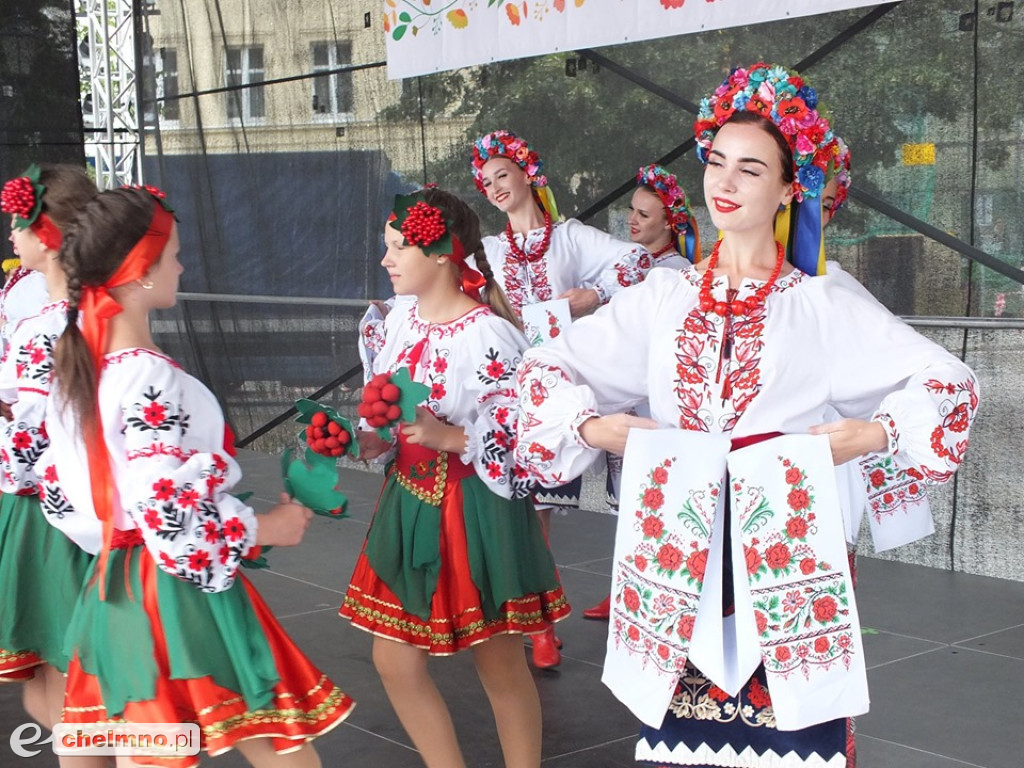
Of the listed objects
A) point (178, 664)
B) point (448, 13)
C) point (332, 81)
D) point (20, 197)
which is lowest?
point (178, 664)

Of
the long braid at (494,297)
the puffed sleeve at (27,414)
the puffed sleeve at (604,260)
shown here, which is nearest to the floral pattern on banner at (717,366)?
the long braid at (494,297)

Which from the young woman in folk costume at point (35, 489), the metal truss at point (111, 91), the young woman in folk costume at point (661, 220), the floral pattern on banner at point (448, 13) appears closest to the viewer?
the young woman in folk costume at point (35, 489)

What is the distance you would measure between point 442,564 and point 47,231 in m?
1.06

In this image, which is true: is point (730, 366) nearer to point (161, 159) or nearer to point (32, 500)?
point (32, 500)

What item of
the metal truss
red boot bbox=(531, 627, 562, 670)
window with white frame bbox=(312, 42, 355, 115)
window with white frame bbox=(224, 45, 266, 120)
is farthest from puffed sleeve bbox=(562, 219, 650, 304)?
the metal truss

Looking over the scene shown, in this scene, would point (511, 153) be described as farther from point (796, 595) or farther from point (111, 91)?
point (111, 91)

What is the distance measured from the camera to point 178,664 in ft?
6.17

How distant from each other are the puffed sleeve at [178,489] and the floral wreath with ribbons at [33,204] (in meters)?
0.94

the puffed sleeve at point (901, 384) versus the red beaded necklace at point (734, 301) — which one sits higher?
the red beaded necklace at point (734, 301)

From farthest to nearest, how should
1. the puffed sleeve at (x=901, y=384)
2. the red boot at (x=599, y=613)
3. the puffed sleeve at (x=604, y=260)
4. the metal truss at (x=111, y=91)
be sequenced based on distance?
the metal truss at (x=111, y=91), the puffed sleeve at (x=604, y=260), the red boot at (x=599, y=613), the puffed sleeve at (x=901, y=384)

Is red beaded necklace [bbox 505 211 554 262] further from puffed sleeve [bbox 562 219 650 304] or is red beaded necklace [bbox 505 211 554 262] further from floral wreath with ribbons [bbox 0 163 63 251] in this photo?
floral wreath with ribbons [bbox 0 163 63 251]

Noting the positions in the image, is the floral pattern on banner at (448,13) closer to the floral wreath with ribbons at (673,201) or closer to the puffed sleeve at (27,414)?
the floral wreath with ribbons at (673,201)

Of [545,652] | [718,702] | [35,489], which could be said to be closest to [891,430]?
[718,702]

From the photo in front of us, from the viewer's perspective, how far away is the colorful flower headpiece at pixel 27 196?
2684 millimetres
